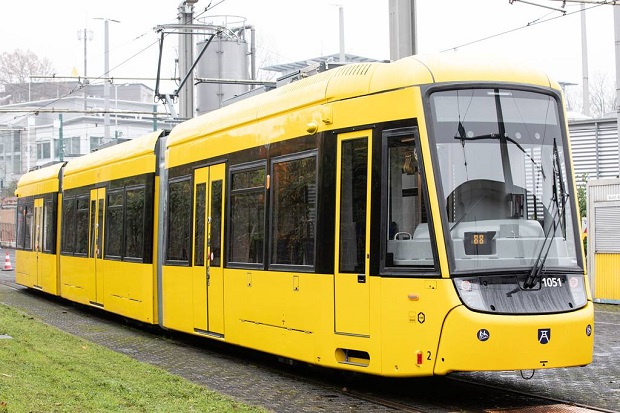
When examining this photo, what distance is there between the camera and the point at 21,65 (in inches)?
3433

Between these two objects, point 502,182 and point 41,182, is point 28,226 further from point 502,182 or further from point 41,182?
point 502,182

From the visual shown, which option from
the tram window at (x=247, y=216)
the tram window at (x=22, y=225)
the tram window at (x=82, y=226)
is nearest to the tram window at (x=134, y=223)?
the tram window at (x=82, y=226)

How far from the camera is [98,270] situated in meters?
20.5

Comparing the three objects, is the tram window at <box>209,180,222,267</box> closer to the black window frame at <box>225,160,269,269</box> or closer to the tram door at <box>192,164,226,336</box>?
the tram door at <box>192,164,226,336</box>

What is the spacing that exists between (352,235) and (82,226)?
1276 centimetres

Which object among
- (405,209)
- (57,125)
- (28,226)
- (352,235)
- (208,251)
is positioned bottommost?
(208,251)

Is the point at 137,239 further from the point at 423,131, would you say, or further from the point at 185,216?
the point at 423,131

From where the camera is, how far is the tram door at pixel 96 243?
2039 centimetres

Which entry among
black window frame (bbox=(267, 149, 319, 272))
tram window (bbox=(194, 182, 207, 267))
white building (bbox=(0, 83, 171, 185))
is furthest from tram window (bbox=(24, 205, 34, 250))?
white building (bbox=(0, 83, 171, 185))

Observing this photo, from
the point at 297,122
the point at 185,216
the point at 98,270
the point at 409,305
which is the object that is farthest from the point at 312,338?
the point at 98,270

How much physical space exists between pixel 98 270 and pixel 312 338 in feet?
33.7

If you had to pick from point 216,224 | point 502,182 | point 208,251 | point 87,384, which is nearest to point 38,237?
point 208,251

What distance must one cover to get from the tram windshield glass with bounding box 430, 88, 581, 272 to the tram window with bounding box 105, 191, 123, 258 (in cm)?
1045

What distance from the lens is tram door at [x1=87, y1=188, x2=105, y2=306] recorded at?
2039 centimetres
